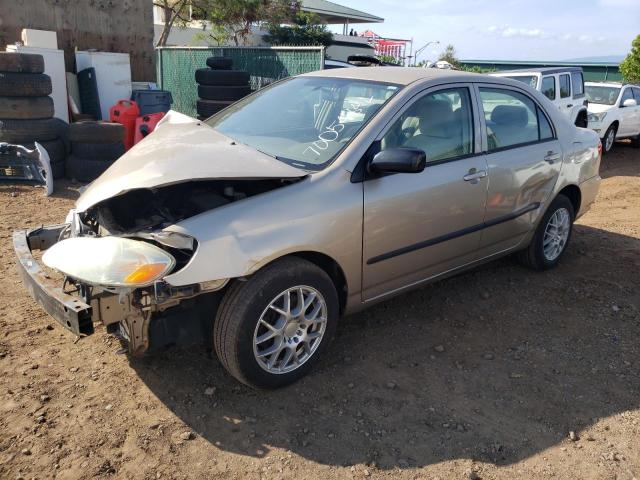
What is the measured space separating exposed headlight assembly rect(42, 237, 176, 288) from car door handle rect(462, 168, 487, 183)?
2.16m

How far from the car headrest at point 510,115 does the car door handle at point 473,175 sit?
520 millimetres

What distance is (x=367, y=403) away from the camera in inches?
125

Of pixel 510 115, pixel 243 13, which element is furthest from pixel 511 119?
pixel 243 13

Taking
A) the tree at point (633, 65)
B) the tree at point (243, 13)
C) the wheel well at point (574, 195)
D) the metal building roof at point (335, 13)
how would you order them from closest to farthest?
the wheel well at point (574, 195) < the tree at point (243, 13) < the tree at point (633, 65) < the metal building roof at point (335, 13)

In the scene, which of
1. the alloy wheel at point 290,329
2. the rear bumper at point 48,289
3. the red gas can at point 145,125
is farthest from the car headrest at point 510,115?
the red gas can at point 145,125

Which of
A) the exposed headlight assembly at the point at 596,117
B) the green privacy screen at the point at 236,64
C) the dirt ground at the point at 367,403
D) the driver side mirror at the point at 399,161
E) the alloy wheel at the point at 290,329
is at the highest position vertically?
the green privacy screen at the point at 236,64

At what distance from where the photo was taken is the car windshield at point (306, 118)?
343 centimetres

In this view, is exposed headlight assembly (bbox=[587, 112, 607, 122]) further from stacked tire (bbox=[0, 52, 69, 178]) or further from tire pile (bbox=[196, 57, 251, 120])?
stacked tire (bbox=[0, 52, 69, 178])

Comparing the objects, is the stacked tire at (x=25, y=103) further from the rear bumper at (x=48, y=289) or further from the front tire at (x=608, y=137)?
the front tire at (x=608, y=137)

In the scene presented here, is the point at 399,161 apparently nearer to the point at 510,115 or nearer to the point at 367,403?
the point at 367,403

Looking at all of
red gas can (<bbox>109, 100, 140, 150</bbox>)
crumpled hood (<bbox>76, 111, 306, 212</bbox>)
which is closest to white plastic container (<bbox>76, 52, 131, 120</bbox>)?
red gas can (<bbox>109, 100, 140, 150</bbox>)

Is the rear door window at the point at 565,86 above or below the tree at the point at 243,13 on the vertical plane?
below

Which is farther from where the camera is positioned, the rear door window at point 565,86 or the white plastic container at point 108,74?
the rear door window at point 565,86

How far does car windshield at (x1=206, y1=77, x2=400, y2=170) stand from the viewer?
3.43 metres
